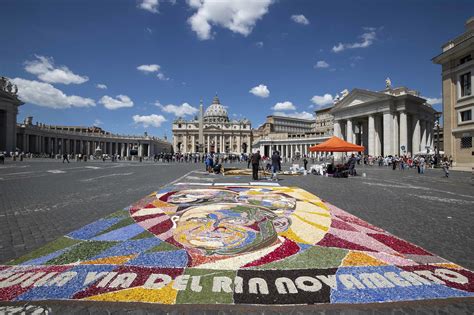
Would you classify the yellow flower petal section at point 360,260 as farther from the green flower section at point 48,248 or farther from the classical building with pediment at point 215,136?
the classical building with pediment at point 215,136

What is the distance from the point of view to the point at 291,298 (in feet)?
8.43

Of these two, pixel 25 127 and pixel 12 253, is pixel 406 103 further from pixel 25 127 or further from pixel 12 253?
pixel 25 127

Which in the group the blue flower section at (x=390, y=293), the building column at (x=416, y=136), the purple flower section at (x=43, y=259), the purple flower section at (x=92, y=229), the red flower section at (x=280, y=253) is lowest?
the blue flower section at (x=390, y=293)

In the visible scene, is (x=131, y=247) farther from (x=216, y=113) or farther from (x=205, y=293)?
(x=216, y=113)

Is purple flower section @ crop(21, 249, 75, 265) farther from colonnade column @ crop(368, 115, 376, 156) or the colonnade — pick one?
colonnade column @ crop(368, 115, 376, 156)

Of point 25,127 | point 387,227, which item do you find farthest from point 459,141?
point 25,127

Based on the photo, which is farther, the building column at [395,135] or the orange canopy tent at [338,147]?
the building column at [395,135]

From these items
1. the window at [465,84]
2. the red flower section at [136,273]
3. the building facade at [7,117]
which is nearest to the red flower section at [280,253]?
the red flower section at [136,273]

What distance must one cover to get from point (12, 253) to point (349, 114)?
61.7 metres

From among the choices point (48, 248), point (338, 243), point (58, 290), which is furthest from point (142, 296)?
point (338, 243)

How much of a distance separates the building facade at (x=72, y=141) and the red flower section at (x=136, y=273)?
260ft

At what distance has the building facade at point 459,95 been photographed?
2688 cm

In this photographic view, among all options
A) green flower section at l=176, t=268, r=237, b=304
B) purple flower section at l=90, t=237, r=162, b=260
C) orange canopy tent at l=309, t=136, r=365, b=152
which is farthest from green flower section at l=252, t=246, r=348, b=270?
orange canopy tent at l=309, t=136, r=365, b=152

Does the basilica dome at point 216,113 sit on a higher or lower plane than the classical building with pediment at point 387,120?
higher
